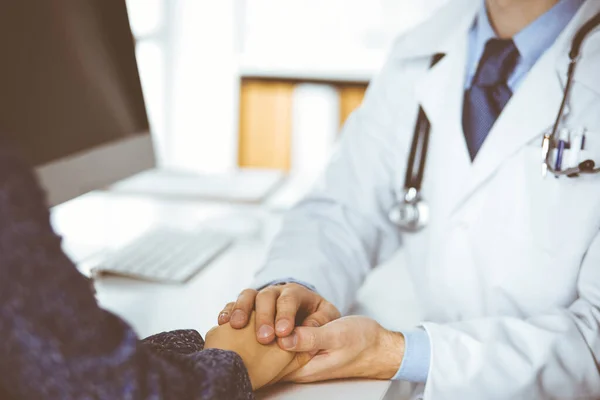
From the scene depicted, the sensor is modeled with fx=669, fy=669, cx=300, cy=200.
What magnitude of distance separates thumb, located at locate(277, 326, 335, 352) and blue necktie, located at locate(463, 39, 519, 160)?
44 cm

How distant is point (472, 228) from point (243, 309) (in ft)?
1.33

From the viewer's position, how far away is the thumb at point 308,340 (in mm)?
772

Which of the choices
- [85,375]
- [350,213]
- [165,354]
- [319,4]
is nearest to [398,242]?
[350,213]

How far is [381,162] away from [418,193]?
99mm

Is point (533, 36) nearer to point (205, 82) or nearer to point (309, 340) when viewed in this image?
point (309, 340)

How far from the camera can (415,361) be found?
81 cm

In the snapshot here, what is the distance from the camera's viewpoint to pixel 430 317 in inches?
42.4

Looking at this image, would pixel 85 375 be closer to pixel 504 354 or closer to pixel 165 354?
pixel 165 354

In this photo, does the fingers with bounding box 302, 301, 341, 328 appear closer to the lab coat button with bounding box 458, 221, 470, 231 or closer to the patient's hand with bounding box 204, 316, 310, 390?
the patient's hand with bounding box 204, 316, 310, 390

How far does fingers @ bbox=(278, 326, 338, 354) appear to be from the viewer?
30.4 inches

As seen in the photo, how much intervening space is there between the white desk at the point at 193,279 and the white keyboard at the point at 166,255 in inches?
0.7

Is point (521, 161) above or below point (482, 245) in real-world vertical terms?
above

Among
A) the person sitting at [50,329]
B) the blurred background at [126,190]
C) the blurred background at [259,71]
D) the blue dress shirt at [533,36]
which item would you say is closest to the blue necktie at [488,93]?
the blue dress shirt at [533,36]

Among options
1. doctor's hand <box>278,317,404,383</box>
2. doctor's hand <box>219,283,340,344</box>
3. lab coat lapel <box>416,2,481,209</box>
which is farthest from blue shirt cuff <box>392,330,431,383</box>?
lab coat lapel <box>416,2,481,209</box>
